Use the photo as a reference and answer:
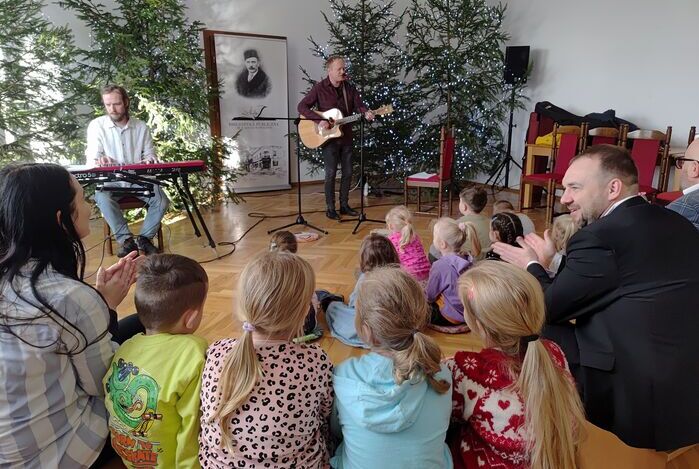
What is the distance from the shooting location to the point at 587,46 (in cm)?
550

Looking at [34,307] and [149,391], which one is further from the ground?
[34,307]

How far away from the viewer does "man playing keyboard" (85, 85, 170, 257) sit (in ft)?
11.7

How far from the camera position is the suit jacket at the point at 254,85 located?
19.2ft

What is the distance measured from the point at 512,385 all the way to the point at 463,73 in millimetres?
5216

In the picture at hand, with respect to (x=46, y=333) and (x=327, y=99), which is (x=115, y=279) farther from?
(x=327, y=99)

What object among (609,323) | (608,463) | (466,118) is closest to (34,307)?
(609,323)

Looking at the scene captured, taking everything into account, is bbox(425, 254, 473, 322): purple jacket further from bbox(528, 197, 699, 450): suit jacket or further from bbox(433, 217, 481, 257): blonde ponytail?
bbox(528, 197, 699, 450): suit jacket

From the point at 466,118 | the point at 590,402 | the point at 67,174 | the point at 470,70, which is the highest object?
the point at 470,70

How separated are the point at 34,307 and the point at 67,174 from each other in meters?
0.37

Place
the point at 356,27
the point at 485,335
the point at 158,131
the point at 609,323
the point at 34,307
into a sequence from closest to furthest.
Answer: the point at 34,307
the point at 485,335
the point at 609,323
the point at 158,131
the point at 356,27

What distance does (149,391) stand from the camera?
1.16m

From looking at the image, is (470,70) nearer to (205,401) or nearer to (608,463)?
(608,463)

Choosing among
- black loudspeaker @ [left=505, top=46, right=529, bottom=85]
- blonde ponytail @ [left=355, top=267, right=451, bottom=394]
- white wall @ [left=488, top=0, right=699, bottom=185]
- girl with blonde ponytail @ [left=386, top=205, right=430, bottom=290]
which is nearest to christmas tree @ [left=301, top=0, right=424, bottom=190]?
black loudspeaker @ [left=505, top=46, right=529, bottom=85]

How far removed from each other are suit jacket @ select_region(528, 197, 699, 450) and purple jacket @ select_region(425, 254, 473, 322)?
98 cm
